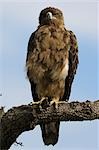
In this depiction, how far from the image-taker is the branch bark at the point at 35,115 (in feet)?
18.9

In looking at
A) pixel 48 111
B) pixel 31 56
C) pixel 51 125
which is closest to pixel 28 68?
pixel 31 56

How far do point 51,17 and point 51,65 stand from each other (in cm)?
107

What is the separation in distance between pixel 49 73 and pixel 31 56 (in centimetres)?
37

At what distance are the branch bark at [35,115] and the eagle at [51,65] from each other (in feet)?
4.16

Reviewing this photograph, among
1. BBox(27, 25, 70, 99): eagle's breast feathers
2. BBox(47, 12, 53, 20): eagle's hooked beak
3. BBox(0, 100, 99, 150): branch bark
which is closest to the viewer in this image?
BBox(0, 100, 99, 150): branch bark

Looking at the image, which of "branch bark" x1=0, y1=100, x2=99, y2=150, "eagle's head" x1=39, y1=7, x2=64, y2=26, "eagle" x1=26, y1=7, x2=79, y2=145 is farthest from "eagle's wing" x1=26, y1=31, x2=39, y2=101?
"branch bark" x1=0, y1=100, x2=99, y2=150

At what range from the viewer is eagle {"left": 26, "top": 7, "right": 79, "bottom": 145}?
23.7ft

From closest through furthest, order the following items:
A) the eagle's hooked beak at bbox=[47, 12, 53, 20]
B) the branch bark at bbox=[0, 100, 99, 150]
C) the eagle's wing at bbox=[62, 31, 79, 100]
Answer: the branch bark at bbox=[0, 100, 99, 150] < the eagle's wing at bbox=[62, 31, 79, 100] < the eagle's hooked beak at bbox=[47, 12, 53, 20]

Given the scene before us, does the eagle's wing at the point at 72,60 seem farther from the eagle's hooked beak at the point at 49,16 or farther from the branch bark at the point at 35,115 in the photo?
the branch bark at the point at 35,115

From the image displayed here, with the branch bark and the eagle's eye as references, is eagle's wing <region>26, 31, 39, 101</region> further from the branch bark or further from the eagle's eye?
the branch bark

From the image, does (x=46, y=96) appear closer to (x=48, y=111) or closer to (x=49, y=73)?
(x=49, y=73)

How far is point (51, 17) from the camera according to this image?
7.97m

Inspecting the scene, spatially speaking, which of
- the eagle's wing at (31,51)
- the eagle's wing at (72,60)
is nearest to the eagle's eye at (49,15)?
the eagle's wing at (31,51)

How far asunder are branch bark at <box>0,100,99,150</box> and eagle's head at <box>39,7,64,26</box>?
2.43 meters
